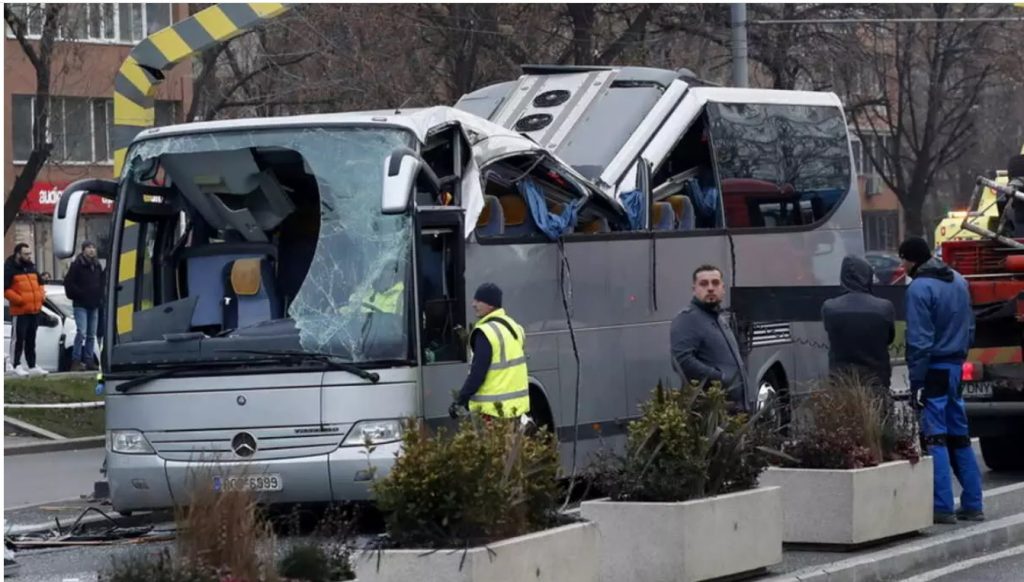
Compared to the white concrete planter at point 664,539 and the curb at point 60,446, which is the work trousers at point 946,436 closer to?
the white concrete planter at point 664,539

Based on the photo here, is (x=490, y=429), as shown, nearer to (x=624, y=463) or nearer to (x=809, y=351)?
(x=624, y=463)

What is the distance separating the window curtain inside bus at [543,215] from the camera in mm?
14898

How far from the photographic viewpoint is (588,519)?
32.4 feet

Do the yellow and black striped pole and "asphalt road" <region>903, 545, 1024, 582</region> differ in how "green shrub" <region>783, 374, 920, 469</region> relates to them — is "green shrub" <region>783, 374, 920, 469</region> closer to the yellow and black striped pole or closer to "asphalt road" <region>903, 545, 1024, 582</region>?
"asphalt road" <region>903, 545, 1024, 582</region>

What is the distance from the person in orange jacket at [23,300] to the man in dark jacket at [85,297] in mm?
481

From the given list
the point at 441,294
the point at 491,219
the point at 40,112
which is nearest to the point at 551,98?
the point at 491,219

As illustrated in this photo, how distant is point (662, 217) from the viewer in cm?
1656

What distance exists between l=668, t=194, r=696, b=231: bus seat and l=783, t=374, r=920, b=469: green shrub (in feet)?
15.0

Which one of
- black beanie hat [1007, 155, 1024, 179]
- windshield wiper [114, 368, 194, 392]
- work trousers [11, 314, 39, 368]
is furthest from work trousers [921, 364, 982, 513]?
work trousers [11, 314, 39, 368]

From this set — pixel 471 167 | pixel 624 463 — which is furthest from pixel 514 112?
pixel 624 463

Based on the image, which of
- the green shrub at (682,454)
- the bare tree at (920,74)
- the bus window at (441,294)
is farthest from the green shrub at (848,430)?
the bare tree at (920,74)

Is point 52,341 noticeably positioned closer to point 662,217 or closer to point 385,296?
point 662,217

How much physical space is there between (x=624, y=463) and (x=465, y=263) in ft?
12.2

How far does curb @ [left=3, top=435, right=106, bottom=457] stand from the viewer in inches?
837
